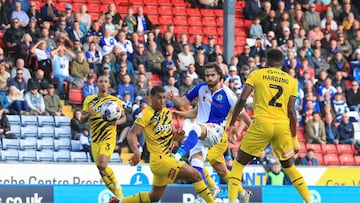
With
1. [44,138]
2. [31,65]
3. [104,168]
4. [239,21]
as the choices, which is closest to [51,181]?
[44,138]

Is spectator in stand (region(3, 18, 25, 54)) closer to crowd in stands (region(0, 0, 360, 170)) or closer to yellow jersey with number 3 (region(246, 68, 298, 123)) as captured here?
crowd in stands (region(0, 0, 360, 170))

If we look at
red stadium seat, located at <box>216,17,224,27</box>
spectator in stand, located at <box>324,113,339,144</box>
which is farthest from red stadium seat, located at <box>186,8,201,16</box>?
spectator in stand, located at <box>324,113,339,144</box>

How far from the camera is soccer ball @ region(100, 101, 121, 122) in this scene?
60.6ft

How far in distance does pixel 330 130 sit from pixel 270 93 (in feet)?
42.5

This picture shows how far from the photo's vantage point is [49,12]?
1094 inches

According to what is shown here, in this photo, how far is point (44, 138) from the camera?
2545 cm

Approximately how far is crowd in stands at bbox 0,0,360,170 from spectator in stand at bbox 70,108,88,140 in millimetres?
34

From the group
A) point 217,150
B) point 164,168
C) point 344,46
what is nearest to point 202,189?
point 164,168

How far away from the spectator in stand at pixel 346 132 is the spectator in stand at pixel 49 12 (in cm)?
762

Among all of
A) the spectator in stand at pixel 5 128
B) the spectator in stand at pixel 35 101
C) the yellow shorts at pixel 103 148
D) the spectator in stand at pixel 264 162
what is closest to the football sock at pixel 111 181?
the yellow shorts at pixel 103 148

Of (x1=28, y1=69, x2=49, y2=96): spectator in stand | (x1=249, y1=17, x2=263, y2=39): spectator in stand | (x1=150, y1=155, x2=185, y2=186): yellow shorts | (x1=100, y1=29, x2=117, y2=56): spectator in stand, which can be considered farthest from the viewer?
(x1=249, y1=17, x2=263, y2=39): spectator in stand

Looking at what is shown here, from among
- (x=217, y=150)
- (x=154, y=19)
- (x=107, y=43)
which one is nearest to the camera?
(x=217, y=150)

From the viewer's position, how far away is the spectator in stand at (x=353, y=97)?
1174 inches

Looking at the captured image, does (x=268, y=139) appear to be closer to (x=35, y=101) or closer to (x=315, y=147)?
(x=35, y=101)
